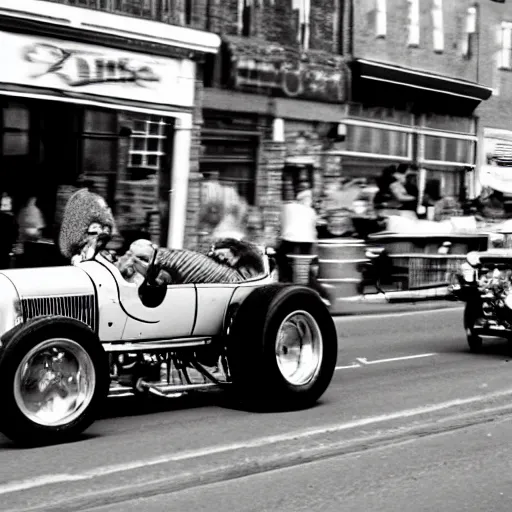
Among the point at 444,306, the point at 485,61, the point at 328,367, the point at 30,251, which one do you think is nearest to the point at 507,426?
the point at 328,367

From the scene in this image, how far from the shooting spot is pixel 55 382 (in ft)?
25.7

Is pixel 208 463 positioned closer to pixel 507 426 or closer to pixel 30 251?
pixel 507 426

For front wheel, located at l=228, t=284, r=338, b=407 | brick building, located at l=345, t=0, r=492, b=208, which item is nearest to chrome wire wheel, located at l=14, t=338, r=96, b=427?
front wheel, located at l=228, t=284, r=338, b=407

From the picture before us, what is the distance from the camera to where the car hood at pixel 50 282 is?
8164mm

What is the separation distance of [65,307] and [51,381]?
2.18ft

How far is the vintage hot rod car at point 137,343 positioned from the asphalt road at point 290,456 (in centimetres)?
23

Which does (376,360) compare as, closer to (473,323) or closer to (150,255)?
(473,323)

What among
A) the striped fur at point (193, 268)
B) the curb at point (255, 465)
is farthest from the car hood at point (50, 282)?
the curb at point (255, 465)

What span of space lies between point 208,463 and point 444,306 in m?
13.8

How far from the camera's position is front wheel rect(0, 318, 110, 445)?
7.54 meters

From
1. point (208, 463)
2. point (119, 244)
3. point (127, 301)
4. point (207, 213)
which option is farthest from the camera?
point (207, 213)

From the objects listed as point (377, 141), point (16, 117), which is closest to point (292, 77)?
point (377, 141)

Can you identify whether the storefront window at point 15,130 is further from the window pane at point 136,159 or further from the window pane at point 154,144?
the window pane at point 154,144

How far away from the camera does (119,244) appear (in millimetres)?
19531
